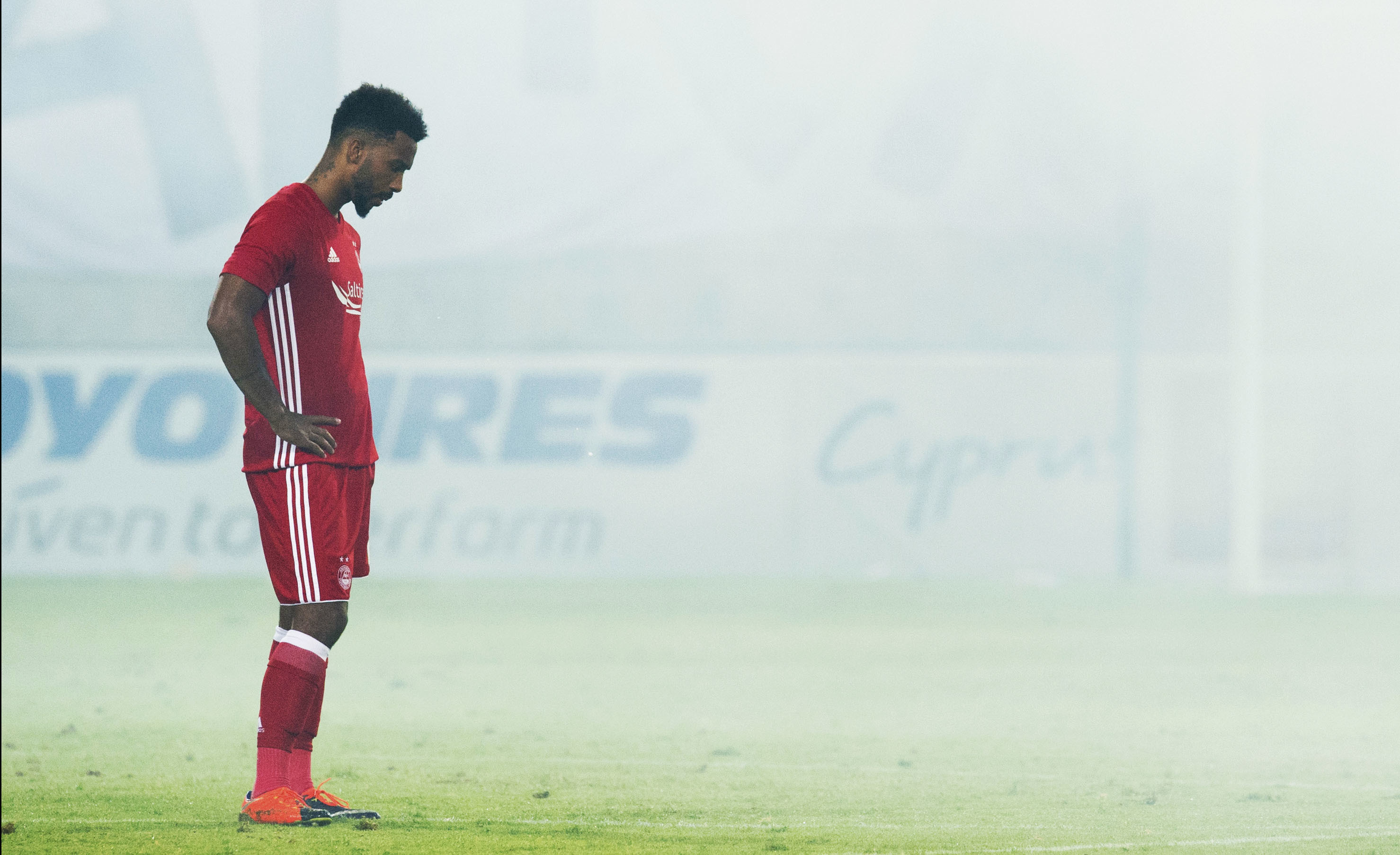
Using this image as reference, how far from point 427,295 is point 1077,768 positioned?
9.48 m

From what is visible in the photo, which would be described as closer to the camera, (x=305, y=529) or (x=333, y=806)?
(x=305, y=529)

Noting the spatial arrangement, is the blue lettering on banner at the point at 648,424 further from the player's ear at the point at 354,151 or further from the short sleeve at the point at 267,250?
the short sleeve at the point at 267,250

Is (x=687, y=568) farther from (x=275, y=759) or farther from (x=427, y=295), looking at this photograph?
(x=275, y=759)

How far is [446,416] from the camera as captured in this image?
12.9 m

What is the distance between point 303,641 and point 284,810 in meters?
0.39

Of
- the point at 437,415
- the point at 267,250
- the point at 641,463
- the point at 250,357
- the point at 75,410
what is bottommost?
the point at 250,357

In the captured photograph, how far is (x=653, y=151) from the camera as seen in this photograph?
13.4 m

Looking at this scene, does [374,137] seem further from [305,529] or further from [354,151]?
[305,529]

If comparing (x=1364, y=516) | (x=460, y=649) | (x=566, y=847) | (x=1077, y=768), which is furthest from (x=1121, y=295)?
(x=566, y=847)

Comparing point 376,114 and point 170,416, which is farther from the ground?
point 170,416

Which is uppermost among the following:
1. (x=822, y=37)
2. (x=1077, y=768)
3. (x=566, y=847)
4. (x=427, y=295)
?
(x=822, y=37)

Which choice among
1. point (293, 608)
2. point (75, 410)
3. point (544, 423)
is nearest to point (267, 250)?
point (293, 608)

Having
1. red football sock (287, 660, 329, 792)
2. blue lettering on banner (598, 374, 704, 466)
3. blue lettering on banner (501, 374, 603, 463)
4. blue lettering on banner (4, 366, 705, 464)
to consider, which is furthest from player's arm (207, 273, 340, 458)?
blue lettering on banner (598, 374, 704, 466)

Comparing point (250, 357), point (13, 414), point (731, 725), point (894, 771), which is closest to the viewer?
point (250, 357)
